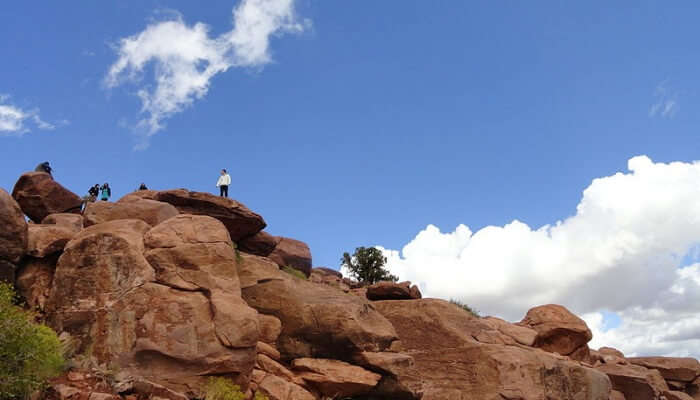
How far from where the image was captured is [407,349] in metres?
23.8

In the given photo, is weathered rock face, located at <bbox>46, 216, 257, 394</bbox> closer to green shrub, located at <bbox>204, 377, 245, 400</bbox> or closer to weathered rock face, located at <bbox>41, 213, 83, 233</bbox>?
green shrub, located at <bbox>204, 377, 245, 400</bbox>

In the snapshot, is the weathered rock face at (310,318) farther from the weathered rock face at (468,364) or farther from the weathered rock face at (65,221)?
the weathered rock face at (65,221)

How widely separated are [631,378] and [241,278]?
22.6 meters

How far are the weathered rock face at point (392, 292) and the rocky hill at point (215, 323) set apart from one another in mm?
54

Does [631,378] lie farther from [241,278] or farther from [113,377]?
[113,377]

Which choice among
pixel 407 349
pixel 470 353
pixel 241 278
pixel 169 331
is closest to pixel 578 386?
pixel 470 353

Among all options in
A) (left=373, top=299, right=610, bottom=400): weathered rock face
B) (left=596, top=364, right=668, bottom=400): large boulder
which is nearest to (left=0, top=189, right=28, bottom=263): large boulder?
(left=373, top=299, right=610, bottom=400): weathered rock face

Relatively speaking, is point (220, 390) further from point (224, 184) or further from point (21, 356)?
point (224, 184)

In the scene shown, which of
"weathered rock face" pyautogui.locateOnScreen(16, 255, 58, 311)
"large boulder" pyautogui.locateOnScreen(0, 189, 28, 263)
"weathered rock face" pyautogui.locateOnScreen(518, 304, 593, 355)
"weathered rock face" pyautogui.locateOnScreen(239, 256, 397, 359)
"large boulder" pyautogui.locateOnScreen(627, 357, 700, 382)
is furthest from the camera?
"large boulder" pyautogui.locateOnScreen(627, 357, 700, 382)

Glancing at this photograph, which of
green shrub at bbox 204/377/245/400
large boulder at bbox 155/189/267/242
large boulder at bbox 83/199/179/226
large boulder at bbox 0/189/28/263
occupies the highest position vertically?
large boulder at bbox 155/189/267/242

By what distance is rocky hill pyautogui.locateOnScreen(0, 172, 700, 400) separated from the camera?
1533 cm

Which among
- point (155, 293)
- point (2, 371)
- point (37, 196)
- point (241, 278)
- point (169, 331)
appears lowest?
point (2, 371)

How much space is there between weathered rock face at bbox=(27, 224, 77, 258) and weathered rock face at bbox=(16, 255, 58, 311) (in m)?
0.28

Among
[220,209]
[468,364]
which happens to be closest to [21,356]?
[468,364]
